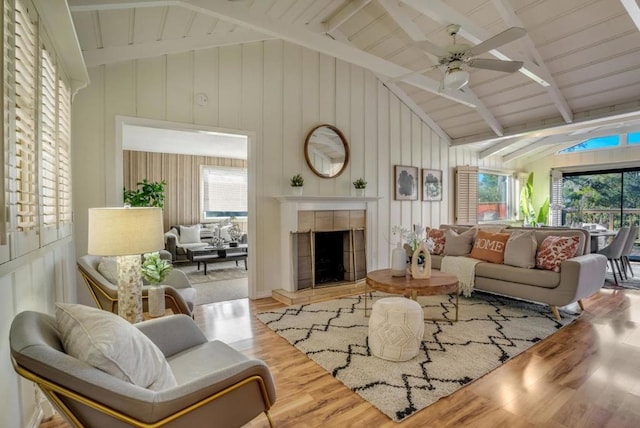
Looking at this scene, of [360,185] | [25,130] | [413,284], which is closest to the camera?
[25,130]

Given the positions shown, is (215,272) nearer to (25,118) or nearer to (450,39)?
(25,118)

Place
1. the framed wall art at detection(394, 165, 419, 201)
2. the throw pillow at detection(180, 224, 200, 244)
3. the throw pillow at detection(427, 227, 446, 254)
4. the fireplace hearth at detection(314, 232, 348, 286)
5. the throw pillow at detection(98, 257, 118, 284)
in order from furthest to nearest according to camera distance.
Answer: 1. the throw pillow at detection(180, 224, 200, 244)
2. the framed wall art at detection(394, 165, 419, 201)
3. the fireplace hearth at detection(314, 232, 348, 286)
4. the throw pillow at detection(427, 227, 446, 254)
5. the throw pillow at detection(98, 257, 118, 284)

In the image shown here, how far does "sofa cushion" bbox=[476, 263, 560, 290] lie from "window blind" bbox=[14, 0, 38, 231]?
14.1 feet

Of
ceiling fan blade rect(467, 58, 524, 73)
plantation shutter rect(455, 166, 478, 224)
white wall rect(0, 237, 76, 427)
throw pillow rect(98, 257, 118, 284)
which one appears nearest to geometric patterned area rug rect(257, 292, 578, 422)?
throw pillow rect(98, 257, 118, 284)

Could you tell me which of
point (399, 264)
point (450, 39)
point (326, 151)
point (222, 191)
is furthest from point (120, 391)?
point (222, 191)

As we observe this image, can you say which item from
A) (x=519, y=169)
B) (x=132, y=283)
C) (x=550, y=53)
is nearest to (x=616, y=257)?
(x=550, y=53)

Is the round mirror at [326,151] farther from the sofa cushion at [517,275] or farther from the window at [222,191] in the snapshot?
the window at [222,191]

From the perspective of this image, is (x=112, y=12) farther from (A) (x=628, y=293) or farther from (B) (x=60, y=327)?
(A) (x=628, y=293)

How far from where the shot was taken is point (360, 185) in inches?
208

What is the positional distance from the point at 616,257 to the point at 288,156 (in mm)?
5160

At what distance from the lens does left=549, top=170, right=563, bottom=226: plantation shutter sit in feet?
26.6

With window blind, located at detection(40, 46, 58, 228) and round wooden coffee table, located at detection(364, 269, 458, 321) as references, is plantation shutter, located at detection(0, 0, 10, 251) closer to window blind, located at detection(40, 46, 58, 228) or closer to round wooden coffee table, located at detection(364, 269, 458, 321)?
window blind, located at detection(40, 46, 58, 228)

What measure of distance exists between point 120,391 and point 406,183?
5687mm

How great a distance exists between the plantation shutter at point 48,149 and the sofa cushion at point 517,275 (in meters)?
4.26
